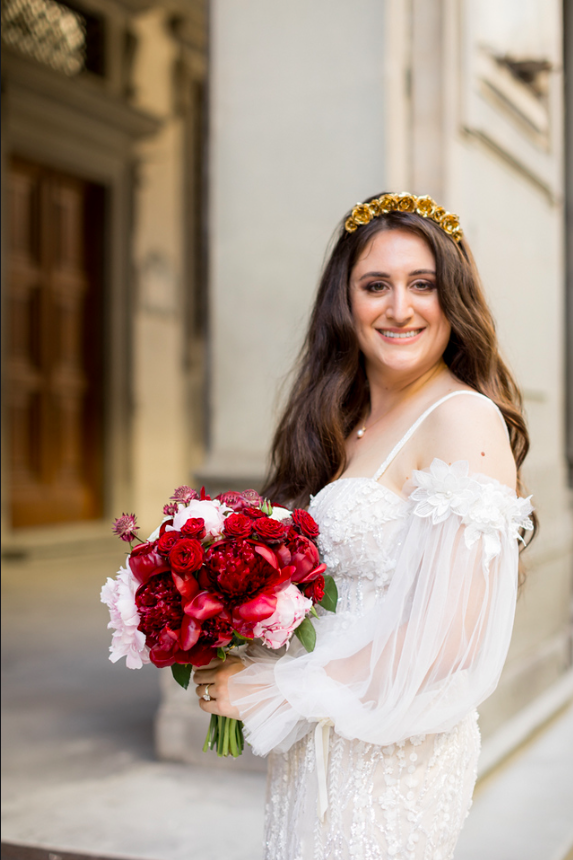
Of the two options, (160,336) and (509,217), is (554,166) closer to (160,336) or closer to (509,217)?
(509,217)

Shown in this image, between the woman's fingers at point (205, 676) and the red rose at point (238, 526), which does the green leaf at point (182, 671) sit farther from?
the red rose at point (238, 526)

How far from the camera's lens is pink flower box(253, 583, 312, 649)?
1663 millimetres

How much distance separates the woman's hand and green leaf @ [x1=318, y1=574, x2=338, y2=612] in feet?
0.73

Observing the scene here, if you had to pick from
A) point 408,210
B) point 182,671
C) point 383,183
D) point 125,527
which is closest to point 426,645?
point 182,671

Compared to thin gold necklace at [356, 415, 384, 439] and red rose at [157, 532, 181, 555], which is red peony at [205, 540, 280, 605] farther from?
thin gold necklace at [356, 415, 384, 439]

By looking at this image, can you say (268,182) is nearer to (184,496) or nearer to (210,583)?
(184,496)

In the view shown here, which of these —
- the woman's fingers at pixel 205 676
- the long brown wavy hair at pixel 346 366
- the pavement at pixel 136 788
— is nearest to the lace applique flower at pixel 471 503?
the long brown wavy hair at pixel 346 366

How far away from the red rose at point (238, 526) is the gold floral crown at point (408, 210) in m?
0.88

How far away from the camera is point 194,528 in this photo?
5.48 feet

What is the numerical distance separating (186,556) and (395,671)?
51 cm

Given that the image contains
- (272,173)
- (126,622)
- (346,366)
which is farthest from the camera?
(272,173)

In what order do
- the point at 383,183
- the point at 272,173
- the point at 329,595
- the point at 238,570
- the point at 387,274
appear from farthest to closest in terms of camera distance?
the point at 272,173 → the point at 383,183 → the point at 387,274 → the point at 329,595 → the point at 238,570

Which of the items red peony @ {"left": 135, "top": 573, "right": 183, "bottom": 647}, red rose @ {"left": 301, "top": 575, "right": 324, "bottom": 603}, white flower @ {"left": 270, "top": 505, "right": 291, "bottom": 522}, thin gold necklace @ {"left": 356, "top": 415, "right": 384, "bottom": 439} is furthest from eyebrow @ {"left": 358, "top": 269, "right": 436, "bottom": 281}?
red peony @ {"left": 135, "top": 573, "right": 183, "bottom": 647}

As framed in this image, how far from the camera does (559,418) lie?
17.3 ft
